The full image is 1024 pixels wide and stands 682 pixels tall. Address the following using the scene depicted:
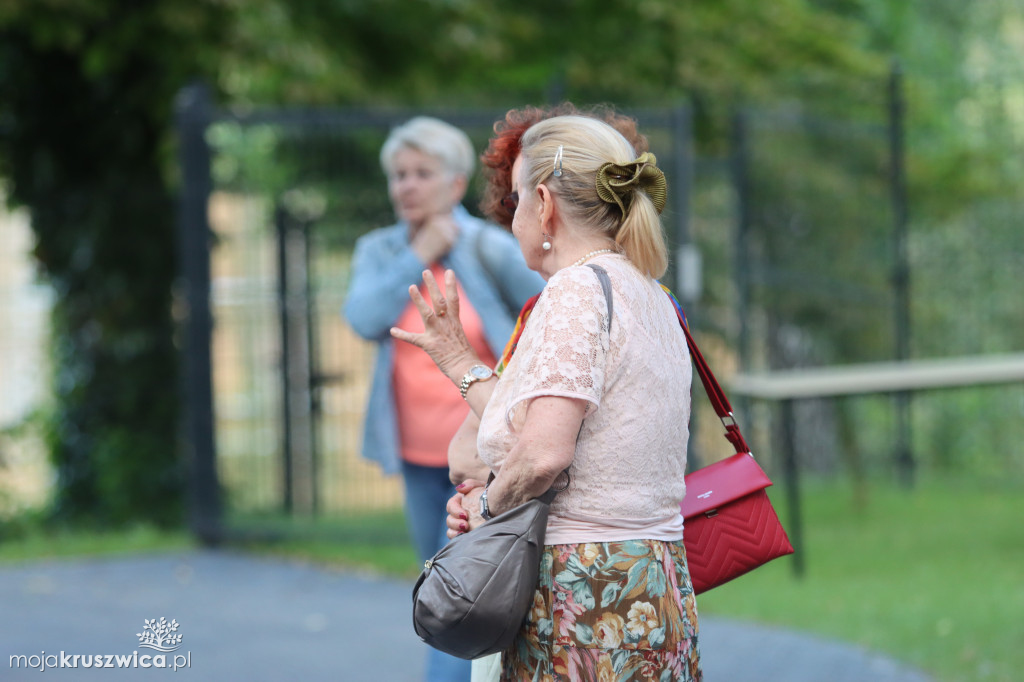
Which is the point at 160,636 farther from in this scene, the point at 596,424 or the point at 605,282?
the point at 605,282

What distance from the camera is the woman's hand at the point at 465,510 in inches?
88.2

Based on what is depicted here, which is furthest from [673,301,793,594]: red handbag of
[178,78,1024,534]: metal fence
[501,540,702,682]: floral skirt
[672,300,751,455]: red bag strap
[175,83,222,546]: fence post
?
[175,83,222,546]: fence post

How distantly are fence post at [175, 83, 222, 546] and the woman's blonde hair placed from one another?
5296mm

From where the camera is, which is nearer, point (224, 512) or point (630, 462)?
point (630, 462)

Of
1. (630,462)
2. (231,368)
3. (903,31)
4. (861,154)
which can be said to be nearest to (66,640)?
(231,368)

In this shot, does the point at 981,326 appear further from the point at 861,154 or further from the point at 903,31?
the point at 903,31

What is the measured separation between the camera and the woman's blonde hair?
218cm

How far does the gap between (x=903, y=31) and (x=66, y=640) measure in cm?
1402

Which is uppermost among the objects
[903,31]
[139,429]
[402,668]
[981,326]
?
[903,31]

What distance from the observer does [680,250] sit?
22.8ft

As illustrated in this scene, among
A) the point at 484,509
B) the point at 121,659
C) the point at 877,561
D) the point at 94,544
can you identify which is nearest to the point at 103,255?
the point at 94,544

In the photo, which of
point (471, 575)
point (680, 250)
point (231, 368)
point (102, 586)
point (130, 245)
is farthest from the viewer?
point (130, 245)

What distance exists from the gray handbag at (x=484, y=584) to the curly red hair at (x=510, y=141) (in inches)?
28.3

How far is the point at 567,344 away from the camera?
2021mm
